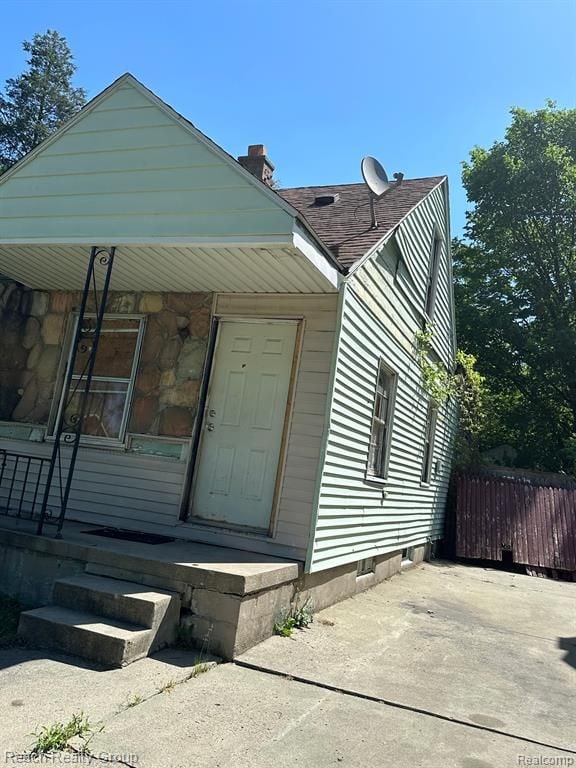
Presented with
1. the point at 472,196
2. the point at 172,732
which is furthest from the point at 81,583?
the point at 472,196

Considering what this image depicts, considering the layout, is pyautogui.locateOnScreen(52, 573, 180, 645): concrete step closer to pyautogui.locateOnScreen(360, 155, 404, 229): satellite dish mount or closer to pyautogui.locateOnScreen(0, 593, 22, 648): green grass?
pyautogui.locateOnScreen(0, 593, 22, 648): green grass

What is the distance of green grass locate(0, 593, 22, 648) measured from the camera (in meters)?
4.16

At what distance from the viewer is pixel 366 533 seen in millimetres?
7293

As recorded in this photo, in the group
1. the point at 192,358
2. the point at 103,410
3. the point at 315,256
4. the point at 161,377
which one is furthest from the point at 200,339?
the point at 315,256

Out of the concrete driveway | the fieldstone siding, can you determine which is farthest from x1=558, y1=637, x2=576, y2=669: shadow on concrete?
the fieldstone siding

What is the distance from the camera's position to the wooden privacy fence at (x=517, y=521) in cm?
1184

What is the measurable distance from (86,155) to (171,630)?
4433 millimetres

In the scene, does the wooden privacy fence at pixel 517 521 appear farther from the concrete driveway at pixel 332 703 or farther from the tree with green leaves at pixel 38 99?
the tree with green leaves at pixel 38 99

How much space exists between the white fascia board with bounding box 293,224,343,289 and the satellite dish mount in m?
1.85

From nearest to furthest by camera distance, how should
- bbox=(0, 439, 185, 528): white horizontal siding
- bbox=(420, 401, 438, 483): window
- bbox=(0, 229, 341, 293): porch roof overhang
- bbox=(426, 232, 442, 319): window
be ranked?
bbox=(0, 229, 341, 293): porch roof overhang, bbox=(0, 439, 185, 528): white horizontal siding, bbox=(426, 232, 442, 319): window, bbox=(420, 401, 438, 483): window

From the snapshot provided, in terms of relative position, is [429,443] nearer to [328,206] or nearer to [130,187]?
Result: [328,206]

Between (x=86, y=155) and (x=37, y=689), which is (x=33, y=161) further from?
(x=37, y=689)

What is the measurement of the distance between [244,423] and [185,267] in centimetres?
170

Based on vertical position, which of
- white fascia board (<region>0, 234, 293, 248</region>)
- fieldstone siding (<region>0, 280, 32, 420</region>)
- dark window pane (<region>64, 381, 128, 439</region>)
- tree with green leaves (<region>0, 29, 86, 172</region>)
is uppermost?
tree with green leaves (<region>0, 29, 86, 172</region>)
